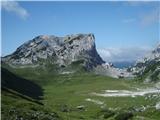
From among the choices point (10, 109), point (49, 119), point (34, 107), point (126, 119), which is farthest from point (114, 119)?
point (10, 109)

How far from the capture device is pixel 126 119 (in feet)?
340

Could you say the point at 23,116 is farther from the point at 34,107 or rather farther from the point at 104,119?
the point at 104,119

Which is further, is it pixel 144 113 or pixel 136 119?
pixel 144 113

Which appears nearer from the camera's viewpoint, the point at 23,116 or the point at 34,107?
the point at 23,116

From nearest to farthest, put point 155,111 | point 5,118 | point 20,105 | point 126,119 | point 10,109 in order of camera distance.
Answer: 1. point 5,118
2. point 10,109
3. point 20,105
4. point 126,119
5. point 155,111

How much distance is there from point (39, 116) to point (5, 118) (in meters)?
10.0

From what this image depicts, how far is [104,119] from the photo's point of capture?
117562 mm

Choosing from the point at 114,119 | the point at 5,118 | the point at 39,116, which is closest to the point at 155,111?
the point at 114,119

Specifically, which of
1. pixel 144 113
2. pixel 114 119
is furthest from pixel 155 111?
pixel 114 119

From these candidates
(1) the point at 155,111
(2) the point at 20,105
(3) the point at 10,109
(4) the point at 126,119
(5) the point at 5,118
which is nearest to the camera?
(5) the point at 5,118

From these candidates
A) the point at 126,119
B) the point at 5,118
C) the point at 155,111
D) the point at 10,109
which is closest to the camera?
the point at 5,118

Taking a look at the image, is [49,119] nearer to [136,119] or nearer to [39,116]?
[39,116]

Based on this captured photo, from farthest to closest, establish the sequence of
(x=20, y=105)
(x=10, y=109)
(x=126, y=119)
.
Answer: (x=126, y=119), (x=20, y=105), (x=10, y=109)

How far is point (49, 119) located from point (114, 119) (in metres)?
31.0
